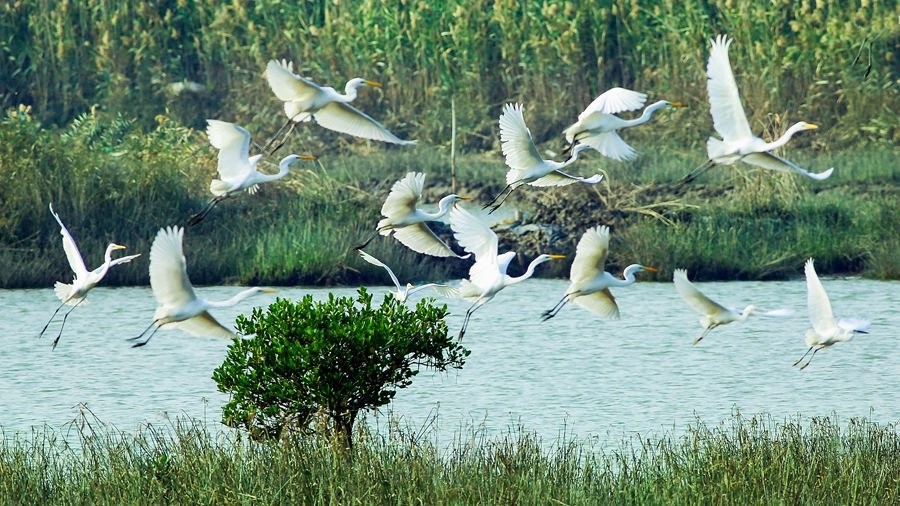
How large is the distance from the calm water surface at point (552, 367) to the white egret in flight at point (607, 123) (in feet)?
5.84

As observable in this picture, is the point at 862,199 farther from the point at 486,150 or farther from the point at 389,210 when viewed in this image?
the point at 389,210

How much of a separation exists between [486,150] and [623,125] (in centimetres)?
1420

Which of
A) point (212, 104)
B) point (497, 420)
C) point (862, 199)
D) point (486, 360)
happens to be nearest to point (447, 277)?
A: point (486, 360)

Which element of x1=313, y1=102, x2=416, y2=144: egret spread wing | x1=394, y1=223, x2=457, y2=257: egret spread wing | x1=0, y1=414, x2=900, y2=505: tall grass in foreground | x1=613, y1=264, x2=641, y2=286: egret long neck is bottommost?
x1=0, y1=414, x2=900, y2=505: tall grass in foreground

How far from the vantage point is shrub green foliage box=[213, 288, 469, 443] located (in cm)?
718

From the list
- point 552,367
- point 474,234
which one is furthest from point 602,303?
point 552,367

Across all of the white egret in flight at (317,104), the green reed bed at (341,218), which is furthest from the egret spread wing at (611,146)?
the green reed bed at (341,218)

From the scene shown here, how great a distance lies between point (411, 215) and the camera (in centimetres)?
777

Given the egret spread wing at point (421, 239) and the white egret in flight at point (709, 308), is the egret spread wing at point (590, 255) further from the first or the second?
the egret spread wing at point (421, 239)

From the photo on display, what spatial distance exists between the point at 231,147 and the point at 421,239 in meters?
1.05

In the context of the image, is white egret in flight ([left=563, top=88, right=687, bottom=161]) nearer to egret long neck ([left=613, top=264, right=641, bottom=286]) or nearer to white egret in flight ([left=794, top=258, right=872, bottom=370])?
egret long neck ([left=613, top=264, right=641, bottom=286])

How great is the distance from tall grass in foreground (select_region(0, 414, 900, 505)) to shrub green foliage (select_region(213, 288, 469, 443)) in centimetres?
19

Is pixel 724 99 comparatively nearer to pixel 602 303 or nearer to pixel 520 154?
pixel 520 154

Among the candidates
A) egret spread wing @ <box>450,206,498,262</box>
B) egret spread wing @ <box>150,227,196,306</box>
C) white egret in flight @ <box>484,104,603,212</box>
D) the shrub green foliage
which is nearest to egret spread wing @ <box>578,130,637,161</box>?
white egret in flight @ <box>484,104,603,212</box>
